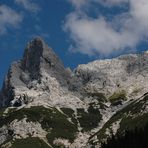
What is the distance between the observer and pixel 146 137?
190 metres

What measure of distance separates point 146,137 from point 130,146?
744cm

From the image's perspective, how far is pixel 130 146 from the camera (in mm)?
193625
